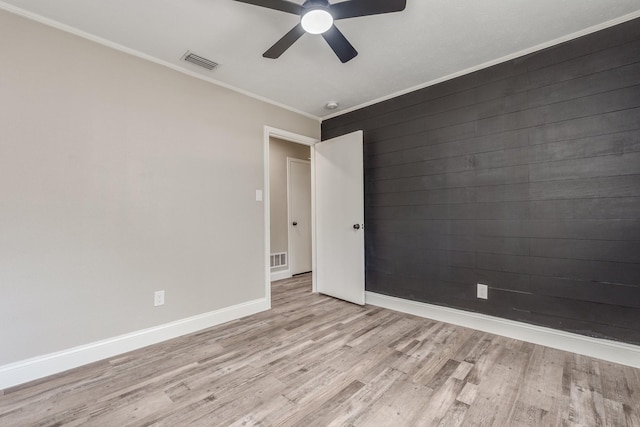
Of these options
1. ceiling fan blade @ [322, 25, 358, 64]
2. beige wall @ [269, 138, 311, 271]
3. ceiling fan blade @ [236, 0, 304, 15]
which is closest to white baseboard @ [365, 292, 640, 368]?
beige wall @ [269, 138, 311, 271]

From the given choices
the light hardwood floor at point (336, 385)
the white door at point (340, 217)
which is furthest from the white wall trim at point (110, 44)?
the light hardwood floor at point (336, 385)

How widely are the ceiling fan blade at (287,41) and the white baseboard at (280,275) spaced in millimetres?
3463

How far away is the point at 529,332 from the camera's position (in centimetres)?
235

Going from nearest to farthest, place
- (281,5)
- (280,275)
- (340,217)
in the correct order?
(281,5), (340,217), (280,275)

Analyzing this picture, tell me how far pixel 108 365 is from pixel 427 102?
3711 millimetres

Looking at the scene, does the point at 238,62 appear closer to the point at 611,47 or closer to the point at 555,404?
the point at 611,47

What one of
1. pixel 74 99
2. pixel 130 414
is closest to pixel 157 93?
pixel 74 99

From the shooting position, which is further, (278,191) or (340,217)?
(278,191)

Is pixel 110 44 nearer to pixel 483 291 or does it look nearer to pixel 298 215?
pixel 298 215

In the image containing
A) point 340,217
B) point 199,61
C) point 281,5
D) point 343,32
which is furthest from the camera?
point 340,217

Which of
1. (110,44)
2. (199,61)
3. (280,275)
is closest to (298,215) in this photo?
(280,275)

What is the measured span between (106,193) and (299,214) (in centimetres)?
317

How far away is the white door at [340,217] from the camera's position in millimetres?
3359

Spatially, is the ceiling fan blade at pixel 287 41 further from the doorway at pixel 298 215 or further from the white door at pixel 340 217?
the doorway at pixel 298 215
